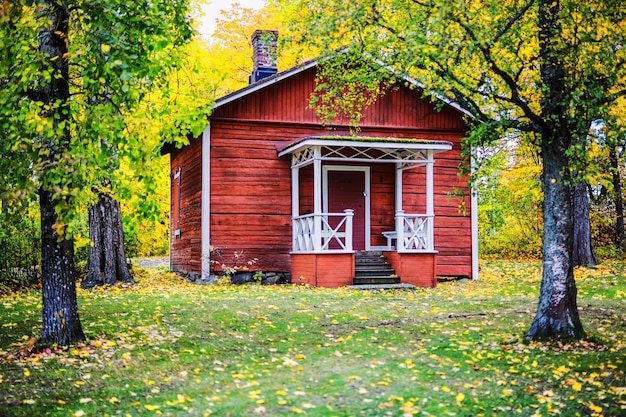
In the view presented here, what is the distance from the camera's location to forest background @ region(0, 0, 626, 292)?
16.0m

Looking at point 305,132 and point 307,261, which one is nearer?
point 307,261

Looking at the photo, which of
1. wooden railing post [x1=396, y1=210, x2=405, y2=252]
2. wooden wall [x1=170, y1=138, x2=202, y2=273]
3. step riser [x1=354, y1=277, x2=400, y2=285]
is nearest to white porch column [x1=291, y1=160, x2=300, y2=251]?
step riser [x1=354, y1=277, x2=400, y2=285]

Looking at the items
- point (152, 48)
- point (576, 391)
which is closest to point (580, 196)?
point (576, 391)

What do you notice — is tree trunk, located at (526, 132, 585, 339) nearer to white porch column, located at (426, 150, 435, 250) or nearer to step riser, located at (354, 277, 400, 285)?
step riser, located at (354, 277, 400, 285)

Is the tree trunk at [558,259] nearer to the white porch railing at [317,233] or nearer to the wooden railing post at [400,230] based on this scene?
the white porch railing at [317,233]

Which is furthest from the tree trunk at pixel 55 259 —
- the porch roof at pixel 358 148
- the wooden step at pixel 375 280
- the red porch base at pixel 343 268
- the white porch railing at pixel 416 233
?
the white porch railing at pixel 416 233

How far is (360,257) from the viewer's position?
1667cm

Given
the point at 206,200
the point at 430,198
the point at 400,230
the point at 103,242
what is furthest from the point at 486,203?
the point at 103,242

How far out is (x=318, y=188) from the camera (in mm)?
15523

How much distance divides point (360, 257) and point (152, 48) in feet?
33.9

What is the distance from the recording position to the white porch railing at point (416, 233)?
16.3 metres

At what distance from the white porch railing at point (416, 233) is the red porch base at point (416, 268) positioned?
0.18m

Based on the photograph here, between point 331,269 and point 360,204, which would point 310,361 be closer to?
point 331,269

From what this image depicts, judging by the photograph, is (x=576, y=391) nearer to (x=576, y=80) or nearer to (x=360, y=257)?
(x=576, y=80)
